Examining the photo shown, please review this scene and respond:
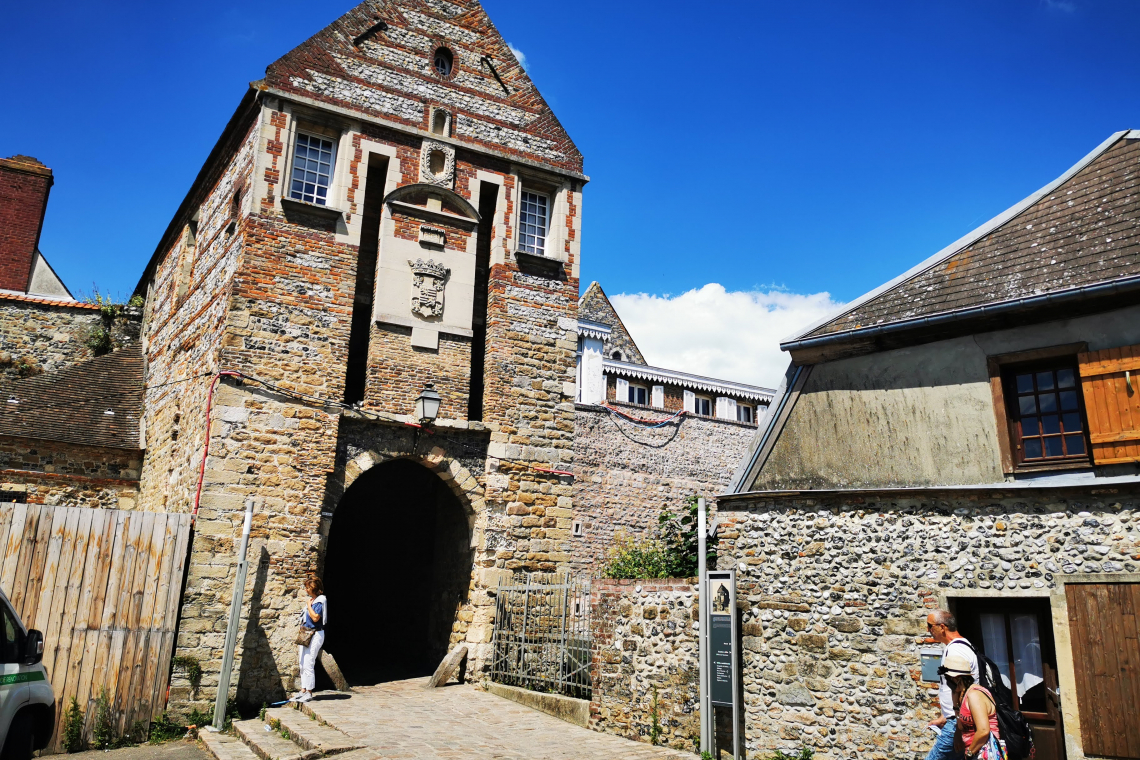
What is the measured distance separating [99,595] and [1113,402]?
10754 mm

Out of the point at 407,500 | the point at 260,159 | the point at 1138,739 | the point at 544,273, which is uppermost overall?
the point at 260,159

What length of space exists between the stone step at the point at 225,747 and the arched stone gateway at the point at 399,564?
2.83 m

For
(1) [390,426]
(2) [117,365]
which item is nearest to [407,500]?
(1) [390,426]

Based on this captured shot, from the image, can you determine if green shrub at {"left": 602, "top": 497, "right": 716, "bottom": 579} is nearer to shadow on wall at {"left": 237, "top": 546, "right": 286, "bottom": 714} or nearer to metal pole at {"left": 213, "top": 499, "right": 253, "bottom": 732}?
shadow on wall at {"left": 237, "top": 546, "right": 286, "bottom": 714}

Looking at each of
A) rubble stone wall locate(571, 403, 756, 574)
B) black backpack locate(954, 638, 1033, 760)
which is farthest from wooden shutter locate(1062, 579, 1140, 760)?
rubble stone wall locate(571, 403, 756, 574)

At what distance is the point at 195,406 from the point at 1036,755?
11011mm

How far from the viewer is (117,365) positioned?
56.7 ft

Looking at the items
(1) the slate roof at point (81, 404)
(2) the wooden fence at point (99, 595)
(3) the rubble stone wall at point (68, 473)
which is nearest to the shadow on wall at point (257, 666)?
(2) the wooden fence at point (99, 595)

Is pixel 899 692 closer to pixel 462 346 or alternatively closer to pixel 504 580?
pixel 504 580

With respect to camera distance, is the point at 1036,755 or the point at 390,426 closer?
the point at 1036,755

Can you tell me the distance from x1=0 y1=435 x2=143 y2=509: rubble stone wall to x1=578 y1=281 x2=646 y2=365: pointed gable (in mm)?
16588

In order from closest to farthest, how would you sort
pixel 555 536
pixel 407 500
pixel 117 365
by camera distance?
pixel 555 536
pixel 407 500
pixel 117 365

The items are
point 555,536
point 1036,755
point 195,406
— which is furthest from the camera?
point 555,536

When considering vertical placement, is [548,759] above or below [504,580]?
below
